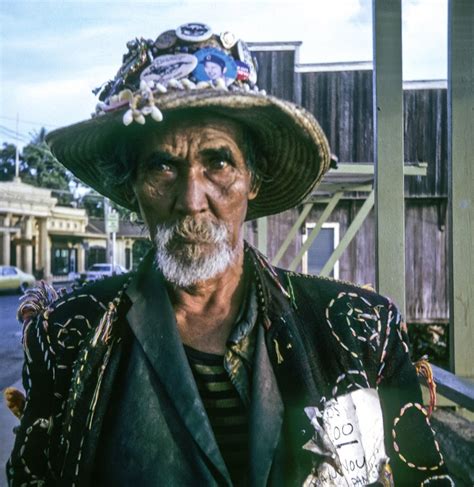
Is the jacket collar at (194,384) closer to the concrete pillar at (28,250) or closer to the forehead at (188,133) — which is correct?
the forehead at (188,133)

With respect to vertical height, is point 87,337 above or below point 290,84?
below

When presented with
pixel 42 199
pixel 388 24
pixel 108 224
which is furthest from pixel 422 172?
pixel 42 199

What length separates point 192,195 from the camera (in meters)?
1.65

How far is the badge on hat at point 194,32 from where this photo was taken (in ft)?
5.45

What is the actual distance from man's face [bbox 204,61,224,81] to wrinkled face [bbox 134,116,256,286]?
136mm

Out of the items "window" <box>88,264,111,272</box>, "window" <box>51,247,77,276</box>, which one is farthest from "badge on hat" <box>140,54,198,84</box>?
"window" <box>51,247,77,276</box>

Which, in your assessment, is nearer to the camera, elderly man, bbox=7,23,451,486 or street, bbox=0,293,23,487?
elderly man, bbox=7,23,451,486

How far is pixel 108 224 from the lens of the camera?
23.2m

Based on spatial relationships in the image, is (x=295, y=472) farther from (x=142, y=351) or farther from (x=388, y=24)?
(x=388, y=24)

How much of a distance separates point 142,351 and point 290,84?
11.1 metres

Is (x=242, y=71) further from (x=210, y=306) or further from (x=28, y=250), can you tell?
(x=28, y=250)

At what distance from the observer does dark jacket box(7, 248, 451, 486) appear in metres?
1.49

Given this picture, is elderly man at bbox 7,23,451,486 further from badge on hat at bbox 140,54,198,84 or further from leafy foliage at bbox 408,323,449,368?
leafy foliage at bbox 408,323,449,368

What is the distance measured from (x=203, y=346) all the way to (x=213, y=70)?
2.78 feet
